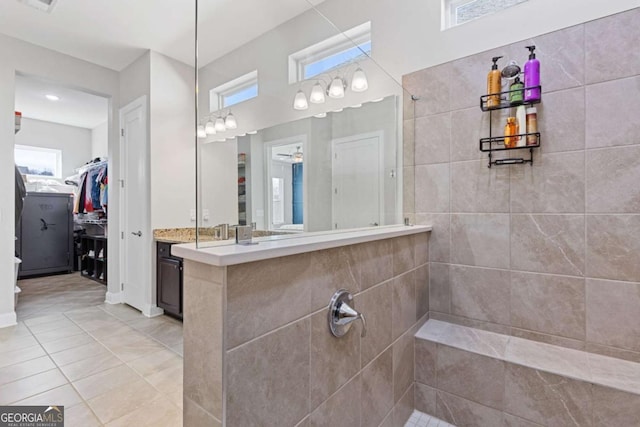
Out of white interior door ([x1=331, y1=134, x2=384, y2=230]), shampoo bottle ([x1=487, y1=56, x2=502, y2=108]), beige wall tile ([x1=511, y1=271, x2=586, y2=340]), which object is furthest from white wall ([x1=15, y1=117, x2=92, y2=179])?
beige wall tile ([x1=511, y1=271, x2=586, y2=340])

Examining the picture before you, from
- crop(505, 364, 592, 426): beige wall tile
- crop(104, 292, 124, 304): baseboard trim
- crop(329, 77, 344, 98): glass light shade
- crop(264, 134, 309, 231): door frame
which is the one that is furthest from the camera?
crop(104, 292, 124, 304): baseboard trim

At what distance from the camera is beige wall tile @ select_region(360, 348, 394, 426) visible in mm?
1384

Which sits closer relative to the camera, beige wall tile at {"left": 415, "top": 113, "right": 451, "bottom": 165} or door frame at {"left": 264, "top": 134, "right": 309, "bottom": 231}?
door frame at {"left": 264, "top": 134, "right": 309, "bottom": 231}

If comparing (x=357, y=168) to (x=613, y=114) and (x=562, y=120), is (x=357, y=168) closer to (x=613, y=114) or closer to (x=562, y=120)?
(x=562, y=120)

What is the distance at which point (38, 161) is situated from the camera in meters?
6.01

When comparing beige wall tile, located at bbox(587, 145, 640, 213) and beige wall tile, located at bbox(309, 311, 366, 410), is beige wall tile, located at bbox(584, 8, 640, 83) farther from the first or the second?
beige wall tile, located at bbox(309, 311, 366, 410)

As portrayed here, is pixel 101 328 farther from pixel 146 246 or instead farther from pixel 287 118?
pixel 287 118

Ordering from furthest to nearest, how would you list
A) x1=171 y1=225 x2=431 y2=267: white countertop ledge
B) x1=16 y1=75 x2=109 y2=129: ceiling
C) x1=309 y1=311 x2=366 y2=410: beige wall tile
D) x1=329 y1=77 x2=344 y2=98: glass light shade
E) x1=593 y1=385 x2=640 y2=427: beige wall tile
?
x1=16 y1=75 x2=109 y2=129: ceiling < x1=329 y1=77 x2=344 y2=98: glass light shade < x1=593 y1=385 x2=640 y2=427: beige wall tile < x1=309 y1=311 x2=366 y2=410: beige wall tile < x1=171 y1=225 x2=431 y2=267: white countertop ledge

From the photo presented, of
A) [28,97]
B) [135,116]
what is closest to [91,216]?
[28,97]

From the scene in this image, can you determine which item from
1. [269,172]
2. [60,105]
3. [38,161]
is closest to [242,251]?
[269,172]

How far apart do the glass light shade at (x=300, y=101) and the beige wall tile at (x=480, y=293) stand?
5.09ft

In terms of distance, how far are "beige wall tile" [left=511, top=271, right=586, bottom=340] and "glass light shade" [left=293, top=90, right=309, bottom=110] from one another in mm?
1783

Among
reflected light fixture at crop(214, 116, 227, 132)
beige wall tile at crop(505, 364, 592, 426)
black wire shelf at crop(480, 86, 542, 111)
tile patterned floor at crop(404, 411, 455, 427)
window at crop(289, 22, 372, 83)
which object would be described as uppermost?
window at crop(289, 22, 372, 83)

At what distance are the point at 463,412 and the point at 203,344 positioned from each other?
164 cm
